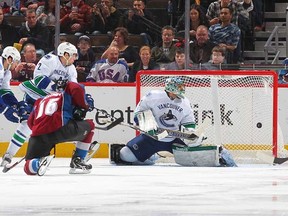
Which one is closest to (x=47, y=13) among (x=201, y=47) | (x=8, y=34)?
(x=8, y=34)

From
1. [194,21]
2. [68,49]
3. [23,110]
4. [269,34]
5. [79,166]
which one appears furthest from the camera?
[269,34]

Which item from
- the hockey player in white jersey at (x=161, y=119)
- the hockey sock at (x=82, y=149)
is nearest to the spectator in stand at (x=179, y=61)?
the hockey player in white jersey at (x=161, y=119)

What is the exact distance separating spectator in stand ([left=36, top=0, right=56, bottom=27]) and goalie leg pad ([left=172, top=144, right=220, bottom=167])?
9.76ft

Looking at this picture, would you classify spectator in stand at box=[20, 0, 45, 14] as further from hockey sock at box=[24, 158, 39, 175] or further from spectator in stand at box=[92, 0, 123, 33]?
hockey sock at box=[24, 158, 39, 175]

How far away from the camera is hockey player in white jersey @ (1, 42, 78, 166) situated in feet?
33.4

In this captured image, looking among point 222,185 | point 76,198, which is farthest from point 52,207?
point 222,185

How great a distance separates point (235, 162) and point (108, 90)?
177cm

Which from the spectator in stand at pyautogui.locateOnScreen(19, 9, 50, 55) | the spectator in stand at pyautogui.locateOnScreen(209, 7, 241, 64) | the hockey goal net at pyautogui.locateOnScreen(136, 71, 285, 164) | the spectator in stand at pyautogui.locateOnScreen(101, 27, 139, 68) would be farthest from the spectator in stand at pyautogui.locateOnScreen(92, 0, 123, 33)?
the hockey goal net at pyautogui.locateOnScreen(136, 71, 285, 164)

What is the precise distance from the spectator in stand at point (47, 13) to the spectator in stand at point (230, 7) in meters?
1.81

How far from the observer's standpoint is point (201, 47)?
12219 mm

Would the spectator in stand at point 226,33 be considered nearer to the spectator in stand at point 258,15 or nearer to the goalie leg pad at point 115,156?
the spectator in stand at point 258,15

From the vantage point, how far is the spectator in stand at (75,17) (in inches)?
520

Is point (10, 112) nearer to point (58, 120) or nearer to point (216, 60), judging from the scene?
point (58, 120)

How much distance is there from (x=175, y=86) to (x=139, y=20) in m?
2.57
